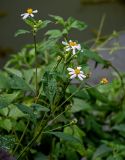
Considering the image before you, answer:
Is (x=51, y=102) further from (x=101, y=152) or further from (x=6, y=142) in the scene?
(x=101, y=152)

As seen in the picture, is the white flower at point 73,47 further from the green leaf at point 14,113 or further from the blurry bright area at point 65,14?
the blurry bright area at point 65,14

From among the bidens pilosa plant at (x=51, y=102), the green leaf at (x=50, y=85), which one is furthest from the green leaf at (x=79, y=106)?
the green leaf at (x=50, y=85)

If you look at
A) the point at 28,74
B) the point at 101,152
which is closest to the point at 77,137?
the point at 101,152

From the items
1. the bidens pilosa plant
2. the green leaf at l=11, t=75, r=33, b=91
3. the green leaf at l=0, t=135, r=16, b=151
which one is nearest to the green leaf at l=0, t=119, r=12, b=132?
the bidens pilosa plant

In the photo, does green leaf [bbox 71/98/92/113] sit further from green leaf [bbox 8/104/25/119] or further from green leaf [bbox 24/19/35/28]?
green leaf [bbox 24/19/35/28]

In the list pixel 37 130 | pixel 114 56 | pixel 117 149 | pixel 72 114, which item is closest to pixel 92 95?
pixel 72 114

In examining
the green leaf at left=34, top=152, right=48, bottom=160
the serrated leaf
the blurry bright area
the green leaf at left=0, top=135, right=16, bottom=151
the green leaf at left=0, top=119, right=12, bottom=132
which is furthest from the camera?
the blurry bright area

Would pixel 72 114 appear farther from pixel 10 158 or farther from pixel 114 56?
pixel 114 56
